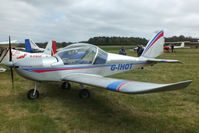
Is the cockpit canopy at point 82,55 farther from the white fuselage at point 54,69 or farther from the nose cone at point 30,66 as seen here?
the nose cone at point 30,66

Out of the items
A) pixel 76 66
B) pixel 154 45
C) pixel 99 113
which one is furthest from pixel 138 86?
pixel 154 45

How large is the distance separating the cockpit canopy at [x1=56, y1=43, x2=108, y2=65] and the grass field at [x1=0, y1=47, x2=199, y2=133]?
3.89 ft

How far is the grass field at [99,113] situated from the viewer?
2906 mm

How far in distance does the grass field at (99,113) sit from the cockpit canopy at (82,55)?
119 cm

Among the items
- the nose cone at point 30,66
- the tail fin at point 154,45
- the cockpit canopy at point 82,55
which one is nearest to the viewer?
the nose cone at point 30,66

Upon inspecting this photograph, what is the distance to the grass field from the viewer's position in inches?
114

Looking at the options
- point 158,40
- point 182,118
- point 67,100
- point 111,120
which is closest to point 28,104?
point 67,100

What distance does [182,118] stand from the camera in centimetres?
337

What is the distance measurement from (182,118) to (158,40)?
3881 millimetres

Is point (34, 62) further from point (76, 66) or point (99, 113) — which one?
point (99, 113)

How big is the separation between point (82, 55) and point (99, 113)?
1.97 meters

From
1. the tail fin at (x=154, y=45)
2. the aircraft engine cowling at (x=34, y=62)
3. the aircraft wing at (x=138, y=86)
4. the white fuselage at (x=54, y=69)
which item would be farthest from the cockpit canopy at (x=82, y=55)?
the tail fin at (x=154, y=45)

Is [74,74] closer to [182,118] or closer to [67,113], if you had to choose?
[67,113]

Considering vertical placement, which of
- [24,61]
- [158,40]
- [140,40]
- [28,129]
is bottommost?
[28,129]
